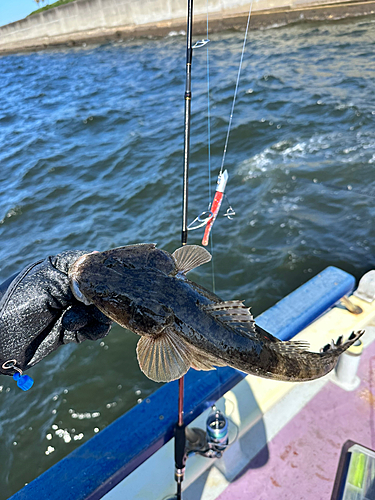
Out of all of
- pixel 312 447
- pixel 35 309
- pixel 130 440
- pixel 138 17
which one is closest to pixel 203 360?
pixel 35 309

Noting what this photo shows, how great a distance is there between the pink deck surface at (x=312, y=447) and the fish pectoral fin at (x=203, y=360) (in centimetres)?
153

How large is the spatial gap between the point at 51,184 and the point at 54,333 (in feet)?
25.3

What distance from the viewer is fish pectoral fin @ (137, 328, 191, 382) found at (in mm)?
2025

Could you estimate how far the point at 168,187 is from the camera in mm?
8797

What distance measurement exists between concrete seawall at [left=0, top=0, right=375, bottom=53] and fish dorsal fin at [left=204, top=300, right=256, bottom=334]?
2801 cm

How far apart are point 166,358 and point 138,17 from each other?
35641 mm

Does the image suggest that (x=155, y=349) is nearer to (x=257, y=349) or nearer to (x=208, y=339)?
(x=208, y=339)

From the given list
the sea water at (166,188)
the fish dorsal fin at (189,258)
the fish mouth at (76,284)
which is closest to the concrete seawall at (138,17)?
the sea water at (166,188)

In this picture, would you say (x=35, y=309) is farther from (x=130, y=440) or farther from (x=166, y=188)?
(x=166, y=188)

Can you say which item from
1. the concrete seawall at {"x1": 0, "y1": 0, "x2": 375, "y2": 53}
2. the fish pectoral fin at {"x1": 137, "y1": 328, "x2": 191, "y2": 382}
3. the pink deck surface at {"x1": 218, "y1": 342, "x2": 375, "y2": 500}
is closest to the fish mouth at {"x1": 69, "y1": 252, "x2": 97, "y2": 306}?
the fish pectoral fin at {"x1": 137, "y1": 328, "x2": 191, "y2": 382}

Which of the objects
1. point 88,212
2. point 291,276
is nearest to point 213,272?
point 291,276

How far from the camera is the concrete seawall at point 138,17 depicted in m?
25.1

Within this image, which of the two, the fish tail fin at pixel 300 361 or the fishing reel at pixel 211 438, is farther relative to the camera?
the fishing reel at pixel 211 438

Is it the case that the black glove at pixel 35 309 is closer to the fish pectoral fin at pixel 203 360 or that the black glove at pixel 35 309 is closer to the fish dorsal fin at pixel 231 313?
the fish pectoral fin at pixel 203 360
